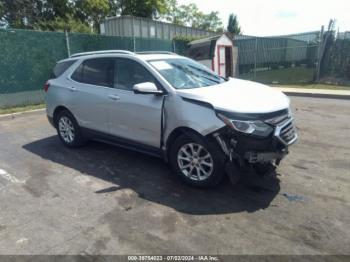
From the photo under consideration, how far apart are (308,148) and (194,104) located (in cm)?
A: 291

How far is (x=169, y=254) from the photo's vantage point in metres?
2.83

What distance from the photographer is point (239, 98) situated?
12.9ft

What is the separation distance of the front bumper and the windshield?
1.07 meters

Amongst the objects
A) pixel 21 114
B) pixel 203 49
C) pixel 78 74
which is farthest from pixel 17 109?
pixel 203 49

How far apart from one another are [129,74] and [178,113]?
1.24 metres

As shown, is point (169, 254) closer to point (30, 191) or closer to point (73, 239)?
point (73, 239)

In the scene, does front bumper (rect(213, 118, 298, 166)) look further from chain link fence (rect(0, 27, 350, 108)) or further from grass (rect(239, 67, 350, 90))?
grass (rect(239, 67, 350, 90))

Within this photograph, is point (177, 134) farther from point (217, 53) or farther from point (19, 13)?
point (19, 13)

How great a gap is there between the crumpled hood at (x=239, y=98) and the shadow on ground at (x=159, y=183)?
3.63 ft

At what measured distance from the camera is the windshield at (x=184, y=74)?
14.5 feet

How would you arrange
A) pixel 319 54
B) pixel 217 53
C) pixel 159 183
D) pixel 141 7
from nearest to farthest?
pixel 159 183 < pixel 319 54 < pixel 217 53 < pixel 141 7

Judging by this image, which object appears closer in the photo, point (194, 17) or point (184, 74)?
point (184, 74)

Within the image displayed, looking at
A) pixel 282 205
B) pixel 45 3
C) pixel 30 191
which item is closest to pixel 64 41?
pixel 30 191

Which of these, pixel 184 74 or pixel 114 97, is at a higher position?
pixel 184 74
